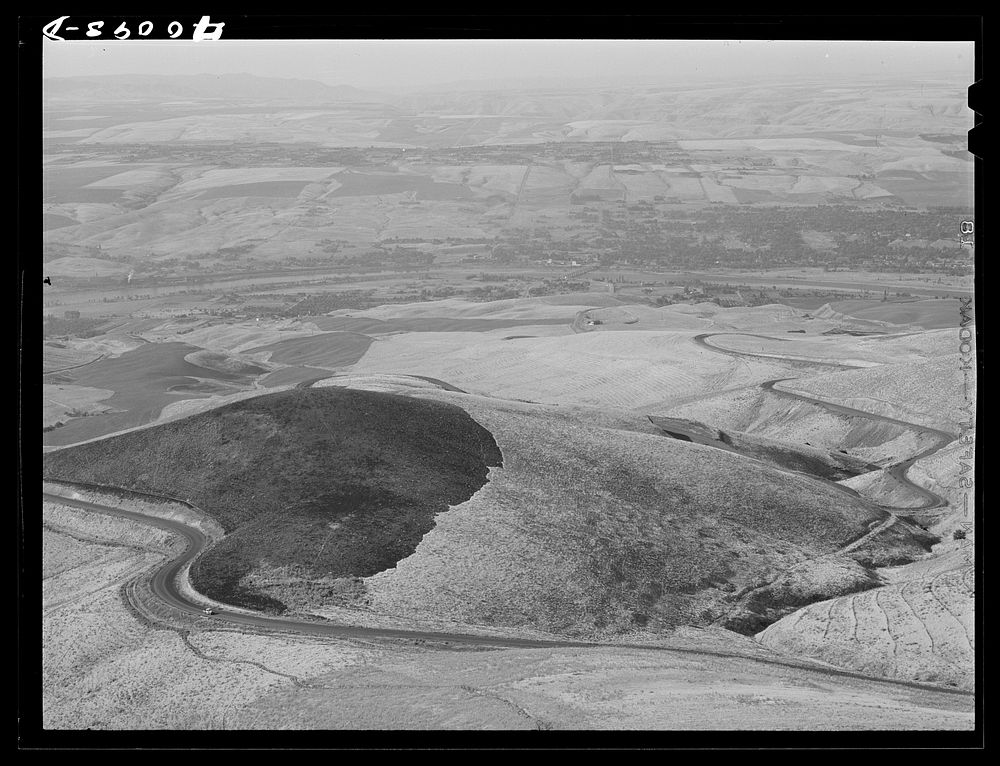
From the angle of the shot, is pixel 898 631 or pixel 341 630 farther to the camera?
pixel 898 631

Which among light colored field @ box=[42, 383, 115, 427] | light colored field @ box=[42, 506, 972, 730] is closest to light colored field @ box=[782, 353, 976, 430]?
light colored field @ box=[42, 506, 972, 730]

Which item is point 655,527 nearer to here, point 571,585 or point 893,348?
point 571,585

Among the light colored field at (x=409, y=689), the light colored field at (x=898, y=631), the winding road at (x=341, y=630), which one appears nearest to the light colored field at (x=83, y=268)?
the winding road at (x=341, y=630)

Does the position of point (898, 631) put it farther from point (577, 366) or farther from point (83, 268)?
point (83, 268)

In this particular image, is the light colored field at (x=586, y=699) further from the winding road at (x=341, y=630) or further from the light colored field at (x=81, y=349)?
the light colored field at (x=81, y=349)

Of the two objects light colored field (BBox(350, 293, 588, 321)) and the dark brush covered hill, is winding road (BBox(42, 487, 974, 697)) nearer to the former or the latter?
the dark brush covered hill

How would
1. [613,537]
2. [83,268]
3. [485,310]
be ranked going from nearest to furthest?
[613,537], [485,310], [83,268]

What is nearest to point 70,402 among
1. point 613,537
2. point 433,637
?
point 613,537
